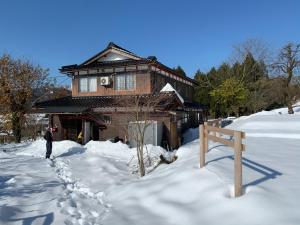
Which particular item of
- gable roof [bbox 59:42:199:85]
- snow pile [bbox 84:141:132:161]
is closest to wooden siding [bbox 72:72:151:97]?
gable roof [bbox 59:42:199:85]

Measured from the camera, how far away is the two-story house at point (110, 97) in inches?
807

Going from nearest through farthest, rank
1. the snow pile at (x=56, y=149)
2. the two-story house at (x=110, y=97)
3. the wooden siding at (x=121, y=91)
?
the snow pile at (x=56, y=149) → the two-story house at (x=110, y=97) → the wooden siding at (x=121, y=91)

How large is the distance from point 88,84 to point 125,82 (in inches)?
125

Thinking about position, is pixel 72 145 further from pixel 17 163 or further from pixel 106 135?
pixel 17 163

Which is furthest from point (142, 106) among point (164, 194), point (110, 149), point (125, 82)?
point (164, 194)

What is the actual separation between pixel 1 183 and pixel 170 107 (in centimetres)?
1239

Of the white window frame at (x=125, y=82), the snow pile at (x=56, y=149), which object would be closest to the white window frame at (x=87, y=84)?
the white window frame at (x=125, y=82)

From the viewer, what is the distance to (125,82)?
23.1m

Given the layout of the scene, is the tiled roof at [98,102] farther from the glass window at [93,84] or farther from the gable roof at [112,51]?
the gable roof at [112,51]

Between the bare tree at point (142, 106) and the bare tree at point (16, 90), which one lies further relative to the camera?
the bare tree at point (16, 90)

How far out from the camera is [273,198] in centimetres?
574

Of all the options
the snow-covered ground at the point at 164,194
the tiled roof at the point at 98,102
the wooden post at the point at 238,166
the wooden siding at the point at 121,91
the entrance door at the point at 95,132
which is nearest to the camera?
the snow-covered ground at the point at 164,194

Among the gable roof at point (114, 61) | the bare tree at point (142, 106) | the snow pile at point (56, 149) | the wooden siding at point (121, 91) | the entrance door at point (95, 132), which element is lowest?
the snow pile at point (56, 149)

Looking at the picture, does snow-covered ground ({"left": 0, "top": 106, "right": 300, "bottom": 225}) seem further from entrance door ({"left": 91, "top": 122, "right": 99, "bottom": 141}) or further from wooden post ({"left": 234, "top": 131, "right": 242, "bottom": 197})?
entrance door ({"left": 91, "top": 122, "right": 99, "bottom": 141})
